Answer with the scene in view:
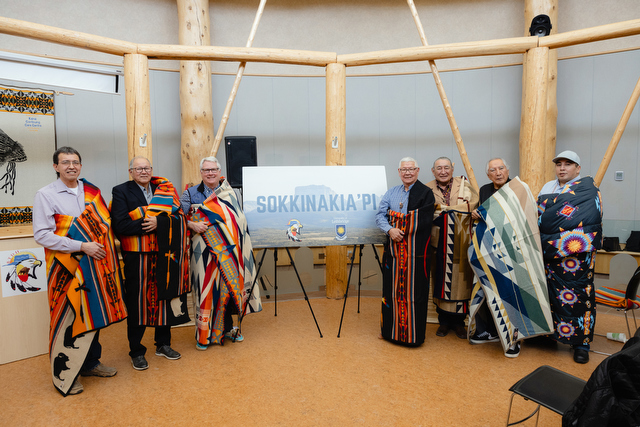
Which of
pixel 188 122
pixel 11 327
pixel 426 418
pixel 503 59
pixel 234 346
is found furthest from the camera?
pixel 503 59

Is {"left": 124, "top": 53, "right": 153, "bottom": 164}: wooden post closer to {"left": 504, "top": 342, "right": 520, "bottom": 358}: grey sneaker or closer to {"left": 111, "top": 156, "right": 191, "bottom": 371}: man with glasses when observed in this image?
{"left": 111, "top": 156, "right": 191, "bottom": 371}: man with glasses

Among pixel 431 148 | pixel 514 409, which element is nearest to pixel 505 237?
pixel 514 409

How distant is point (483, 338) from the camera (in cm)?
310

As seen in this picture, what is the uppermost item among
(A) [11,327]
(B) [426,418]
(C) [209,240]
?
(C) [209,240]

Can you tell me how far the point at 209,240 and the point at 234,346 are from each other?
35.0 inches

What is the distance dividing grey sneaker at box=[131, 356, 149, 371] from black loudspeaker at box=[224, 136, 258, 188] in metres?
2.07

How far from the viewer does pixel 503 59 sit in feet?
17.0

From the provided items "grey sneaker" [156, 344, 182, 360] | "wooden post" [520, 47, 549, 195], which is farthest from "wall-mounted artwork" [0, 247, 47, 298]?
"wooden post" [520, 47, 549, 195]

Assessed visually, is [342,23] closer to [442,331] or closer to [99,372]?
[442,331]

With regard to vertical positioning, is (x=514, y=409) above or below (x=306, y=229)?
below

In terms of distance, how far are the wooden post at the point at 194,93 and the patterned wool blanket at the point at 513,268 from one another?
3408 millimetres

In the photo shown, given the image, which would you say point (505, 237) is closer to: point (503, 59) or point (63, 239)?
point (63, 239)

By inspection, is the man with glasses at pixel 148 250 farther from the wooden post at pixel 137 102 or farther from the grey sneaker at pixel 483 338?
the grey sneaker at pixel 483 338

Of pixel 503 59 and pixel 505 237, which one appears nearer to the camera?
pixel 505 237
